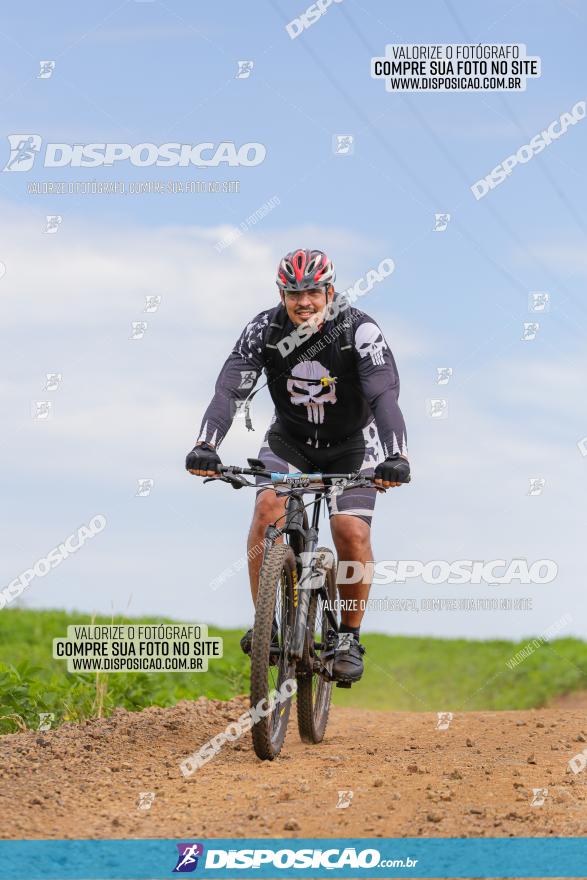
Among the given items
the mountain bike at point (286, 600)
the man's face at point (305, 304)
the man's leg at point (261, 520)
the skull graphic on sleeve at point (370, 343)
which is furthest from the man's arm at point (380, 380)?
the man's leg at point (261, 520)

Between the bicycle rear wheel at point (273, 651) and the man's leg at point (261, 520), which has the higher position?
the man's leg at point (261, 520)

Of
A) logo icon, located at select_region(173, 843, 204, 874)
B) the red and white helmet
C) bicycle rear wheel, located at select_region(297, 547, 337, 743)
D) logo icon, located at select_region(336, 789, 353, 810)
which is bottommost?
logo icon, located at select_region(173, 843, 204, 874)

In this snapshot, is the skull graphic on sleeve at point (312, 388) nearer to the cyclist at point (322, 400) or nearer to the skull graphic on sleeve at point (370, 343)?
the cyclist at point (322, 400)

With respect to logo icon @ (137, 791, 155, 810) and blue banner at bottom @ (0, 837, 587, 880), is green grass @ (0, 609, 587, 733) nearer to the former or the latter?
logo icon @ (137, 791, 155, 810)

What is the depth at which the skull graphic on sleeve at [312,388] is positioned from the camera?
318 inches

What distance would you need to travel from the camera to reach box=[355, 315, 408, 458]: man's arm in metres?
7.63

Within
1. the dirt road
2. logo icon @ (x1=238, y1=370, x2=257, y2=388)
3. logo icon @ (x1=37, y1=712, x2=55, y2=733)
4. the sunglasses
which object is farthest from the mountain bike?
logo icon @ (x1=37, y1=712, x2=55, y2=733)

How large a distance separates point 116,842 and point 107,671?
443 centimetres

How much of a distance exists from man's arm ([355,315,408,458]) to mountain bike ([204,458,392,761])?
0.56 metres

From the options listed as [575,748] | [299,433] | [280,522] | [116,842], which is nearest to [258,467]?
[280,522]

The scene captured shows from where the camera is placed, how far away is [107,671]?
9.92 meters

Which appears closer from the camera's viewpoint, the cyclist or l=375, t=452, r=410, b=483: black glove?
l=375, t=452, r=410, b=483: black glove

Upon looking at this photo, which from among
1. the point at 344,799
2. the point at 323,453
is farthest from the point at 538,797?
the point at 323,453

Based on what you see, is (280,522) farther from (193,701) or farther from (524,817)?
(193,701)
